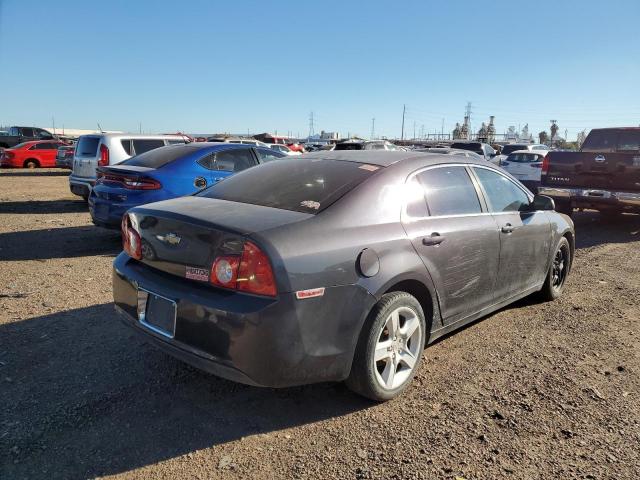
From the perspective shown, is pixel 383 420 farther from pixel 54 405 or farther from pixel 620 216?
pixel 620 216

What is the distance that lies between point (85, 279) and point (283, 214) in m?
3.71

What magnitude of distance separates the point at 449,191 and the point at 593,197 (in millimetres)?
6922

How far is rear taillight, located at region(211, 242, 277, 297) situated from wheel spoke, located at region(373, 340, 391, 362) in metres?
0.88

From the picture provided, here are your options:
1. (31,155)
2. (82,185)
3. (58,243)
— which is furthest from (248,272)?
(31,155)

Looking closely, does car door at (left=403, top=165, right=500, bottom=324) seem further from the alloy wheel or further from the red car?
the red car

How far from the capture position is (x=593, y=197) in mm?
9297

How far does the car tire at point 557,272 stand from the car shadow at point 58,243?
221 inches

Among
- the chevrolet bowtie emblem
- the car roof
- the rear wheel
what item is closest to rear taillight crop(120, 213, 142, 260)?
the chevrolet bowtie emblem

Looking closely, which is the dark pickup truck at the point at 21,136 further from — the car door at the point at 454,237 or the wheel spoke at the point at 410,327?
the wheel spoke at the point at 410,327

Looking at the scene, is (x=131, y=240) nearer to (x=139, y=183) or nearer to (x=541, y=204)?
(x=541, y=204)

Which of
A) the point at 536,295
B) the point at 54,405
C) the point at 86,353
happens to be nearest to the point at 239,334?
the point at 54,405

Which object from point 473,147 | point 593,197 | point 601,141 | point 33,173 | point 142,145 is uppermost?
point 601,141

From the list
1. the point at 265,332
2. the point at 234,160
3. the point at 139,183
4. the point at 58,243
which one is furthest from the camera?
the point at 234,160

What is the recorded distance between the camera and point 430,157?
382 cm
